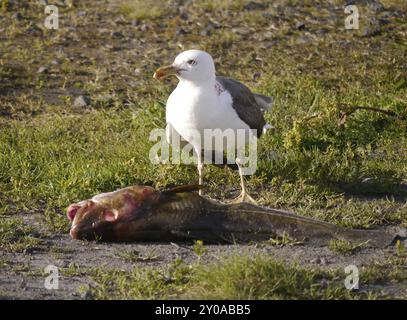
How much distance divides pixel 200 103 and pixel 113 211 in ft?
3.75

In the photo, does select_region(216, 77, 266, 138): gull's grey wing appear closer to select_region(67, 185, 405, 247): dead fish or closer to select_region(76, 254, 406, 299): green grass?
select_region(67, 185, 405, 247): dead fish

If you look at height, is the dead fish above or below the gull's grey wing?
below

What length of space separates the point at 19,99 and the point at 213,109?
2892 millimetres

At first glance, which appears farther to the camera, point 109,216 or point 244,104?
point 244,104

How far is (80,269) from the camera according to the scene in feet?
19.7

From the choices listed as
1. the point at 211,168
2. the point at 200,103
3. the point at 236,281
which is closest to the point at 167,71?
the point at 200,103

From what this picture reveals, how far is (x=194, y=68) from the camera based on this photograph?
7039 millimetres

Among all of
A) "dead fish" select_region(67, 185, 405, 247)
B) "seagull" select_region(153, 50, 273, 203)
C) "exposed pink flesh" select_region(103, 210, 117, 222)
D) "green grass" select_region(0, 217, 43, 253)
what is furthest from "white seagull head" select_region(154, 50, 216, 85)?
"green grass" select_region(0, 217, 43, 253)

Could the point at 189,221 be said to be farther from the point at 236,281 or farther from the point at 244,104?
the point at 244,104

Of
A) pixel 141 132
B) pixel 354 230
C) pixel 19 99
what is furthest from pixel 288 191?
pixel 19 99

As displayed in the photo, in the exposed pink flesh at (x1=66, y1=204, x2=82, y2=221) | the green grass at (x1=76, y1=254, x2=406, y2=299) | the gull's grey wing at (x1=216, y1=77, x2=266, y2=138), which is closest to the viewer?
the green grass at (x1=76, y1=254, x2=406, y2=299)

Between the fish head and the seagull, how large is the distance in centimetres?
86

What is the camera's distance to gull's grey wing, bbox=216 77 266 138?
7.28 meters

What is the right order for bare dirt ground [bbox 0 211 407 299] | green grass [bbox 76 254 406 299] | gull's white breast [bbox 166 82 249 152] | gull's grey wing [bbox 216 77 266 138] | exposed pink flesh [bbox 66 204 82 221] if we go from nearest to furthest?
green grass [bbox 76 254 406 299] → bare dirt ground [bbox 0 211 407 299] → exposed pink flesh [bbox 66 204 82 221] → gull's white breast [bbox 166 82 249 152] → gull's grey wing [bbox 216 77 266 138]
